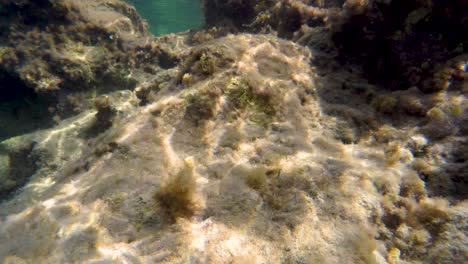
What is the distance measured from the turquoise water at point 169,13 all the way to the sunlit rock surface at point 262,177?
27572mm

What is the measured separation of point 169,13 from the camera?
3572cm

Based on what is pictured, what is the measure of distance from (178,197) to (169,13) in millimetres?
37304

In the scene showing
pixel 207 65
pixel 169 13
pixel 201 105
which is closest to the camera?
pixel 201 105

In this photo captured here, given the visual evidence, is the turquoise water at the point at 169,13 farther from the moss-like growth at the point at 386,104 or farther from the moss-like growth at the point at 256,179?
the moss-like growth at the point at 256,179

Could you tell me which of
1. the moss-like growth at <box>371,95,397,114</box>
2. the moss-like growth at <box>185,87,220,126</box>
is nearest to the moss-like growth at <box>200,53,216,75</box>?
the moss-like growth at <box>185,87,220,126</box>

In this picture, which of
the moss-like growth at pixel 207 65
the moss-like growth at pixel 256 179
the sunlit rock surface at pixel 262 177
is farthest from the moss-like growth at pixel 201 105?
the moss-like growth at pixel 256 179

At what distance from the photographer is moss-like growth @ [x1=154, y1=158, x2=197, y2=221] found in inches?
94.0

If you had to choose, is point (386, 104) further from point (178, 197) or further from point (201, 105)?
point (178, 197)

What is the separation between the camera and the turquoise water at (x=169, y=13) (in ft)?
104

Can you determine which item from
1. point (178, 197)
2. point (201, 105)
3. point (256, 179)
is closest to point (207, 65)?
point (201, 105)

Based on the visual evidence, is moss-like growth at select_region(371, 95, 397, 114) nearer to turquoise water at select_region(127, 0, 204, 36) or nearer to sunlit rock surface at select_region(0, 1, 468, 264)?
sunlit rock surface at select_region(0, 1, 468, 264)

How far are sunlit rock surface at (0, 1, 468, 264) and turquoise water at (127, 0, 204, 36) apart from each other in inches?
1086

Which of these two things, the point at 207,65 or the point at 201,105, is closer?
the point at 201,105

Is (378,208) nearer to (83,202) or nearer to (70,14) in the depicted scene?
(83,202)
